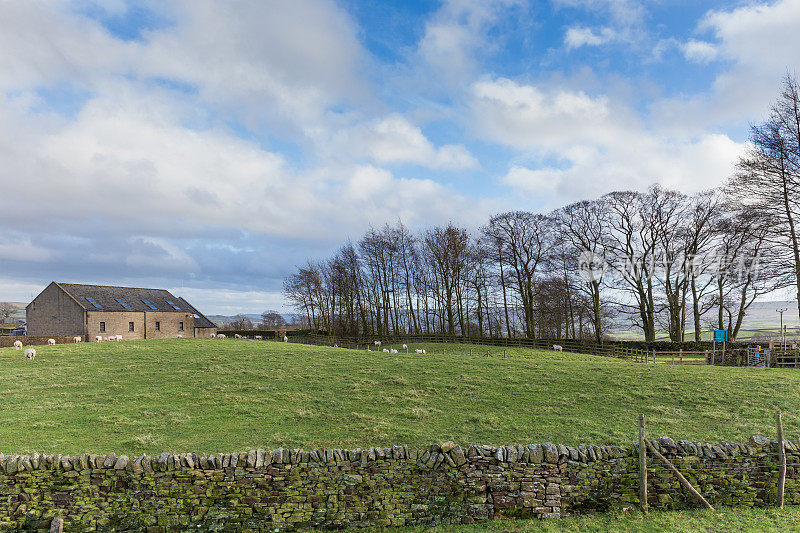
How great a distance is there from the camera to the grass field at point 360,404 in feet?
34.1

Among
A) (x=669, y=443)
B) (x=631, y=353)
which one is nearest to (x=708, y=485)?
(x=669, y=443)

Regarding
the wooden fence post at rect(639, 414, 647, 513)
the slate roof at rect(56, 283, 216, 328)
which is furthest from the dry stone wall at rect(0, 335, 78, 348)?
the wooden fence post at rect(639, 414, 647, 513)

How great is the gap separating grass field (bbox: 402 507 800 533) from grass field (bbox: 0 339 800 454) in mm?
2046

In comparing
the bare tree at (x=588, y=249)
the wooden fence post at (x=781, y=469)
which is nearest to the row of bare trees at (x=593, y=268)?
the bare tree at (x=588, y=249)

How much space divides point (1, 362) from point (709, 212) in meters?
49.3

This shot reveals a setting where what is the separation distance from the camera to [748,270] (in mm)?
29391

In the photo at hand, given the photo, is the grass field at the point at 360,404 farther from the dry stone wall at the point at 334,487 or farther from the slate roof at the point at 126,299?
the slate roof at the point at 126,299

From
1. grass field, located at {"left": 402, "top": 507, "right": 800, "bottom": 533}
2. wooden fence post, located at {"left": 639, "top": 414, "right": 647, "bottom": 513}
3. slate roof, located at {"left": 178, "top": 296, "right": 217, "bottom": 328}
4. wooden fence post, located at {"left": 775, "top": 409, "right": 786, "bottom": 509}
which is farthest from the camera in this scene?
slate roof, located at {"left": 178, "top": 296, "right": 217, "bottom": 328}

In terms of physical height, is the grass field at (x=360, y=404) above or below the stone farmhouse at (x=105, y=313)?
below

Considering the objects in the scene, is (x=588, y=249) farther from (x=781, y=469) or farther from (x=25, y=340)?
(x=25, y=340)

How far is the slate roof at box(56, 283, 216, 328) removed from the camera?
45281mm

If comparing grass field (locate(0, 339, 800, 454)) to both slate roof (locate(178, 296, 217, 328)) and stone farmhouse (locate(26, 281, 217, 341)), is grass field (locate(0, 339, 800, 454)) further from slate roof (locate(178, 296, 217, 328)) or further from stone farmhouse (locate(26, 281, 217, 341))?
slate roof (locate(178, 296, 217, 328))

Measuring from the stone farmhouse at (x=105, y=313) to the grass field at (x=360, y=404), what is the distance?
26.9 meters

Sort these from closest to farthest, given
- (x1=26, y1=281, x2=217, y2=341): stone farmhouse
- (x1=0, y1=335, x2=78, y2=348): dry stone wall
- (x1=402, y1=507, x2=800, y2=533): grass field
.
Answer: (x1=402, y1=507, x2=800, y2=533): grass field < (x1=0, y1=335, x2=78, y2=348): dry stone wall < (x1=26, y1=281, x2=217, y2=341): stone farmhouse
